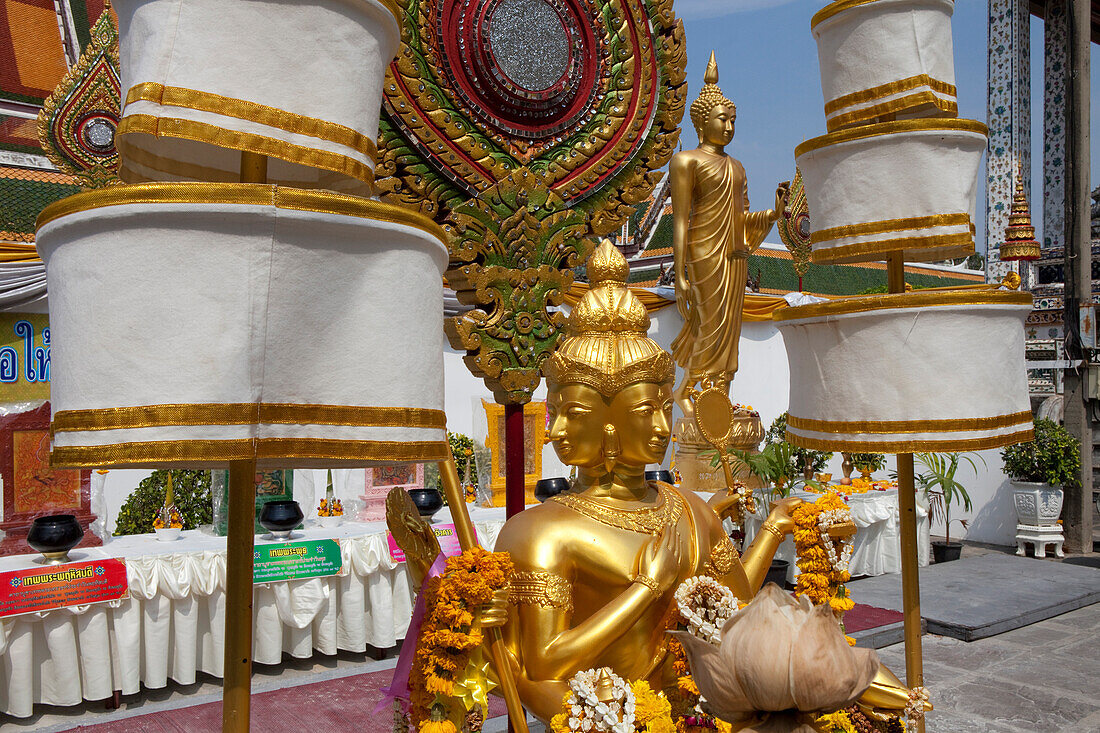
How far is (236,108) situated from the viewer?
1.01 m

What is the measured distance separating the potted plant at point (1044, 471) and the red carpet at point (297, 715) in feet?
18.6

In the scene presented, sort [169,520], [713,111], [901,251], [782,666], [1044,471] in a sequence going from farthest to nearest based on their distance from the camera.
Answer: [1044,471], [713,111], [169,520], [901,251], [782,666]

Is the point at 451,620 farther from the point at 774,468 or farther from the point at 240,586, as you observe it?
the point at 774,468

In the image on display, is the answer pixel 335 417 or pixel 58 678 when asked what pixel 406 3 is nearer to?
pixel 335 417

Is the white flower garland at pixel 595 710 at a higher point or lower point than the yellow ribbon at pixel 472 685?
lower

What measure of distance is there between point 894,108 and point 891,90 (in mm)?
45

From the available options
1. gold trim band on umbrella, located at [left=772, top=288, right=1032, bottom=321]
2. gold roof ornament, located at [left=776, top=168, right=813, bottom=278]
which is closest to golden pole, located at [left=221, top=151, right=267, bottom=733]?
gold trim band on umbrella, located at [left=772, top=288, right=1032, bottom=321]

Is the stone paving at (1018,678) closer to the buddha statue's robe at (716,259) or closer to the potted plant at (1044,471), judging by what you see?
the buddha statue's robe at (716,259)

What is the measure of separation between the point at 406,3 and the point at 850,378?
126cm

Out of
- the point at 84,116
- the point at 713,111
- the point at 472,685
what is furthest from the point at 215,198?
the point at 84,116

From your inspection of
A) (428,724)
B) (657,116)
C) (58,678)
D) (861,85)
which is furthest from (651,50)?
(58,678)

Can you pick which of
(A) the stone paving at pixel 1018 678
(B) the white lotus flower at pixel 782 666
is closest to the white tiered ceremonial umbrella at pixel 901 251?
(B) the white lotus flower at pixel 782 666

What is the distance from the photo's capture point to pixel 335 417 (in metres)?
1.04

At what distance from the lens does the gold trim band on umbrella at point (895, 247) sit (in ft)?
6.30
